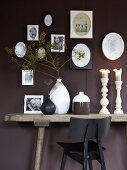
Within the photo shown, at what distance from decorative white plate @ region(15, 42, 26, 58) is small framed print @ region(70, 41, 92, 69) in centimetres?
54

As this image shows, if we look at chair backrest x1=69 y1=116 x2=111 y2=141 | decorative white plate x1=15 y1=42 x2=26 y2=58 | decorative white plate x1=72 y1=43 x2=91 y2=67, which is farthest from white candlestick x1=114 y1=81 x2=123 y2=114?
decorative white plate x1=15 y1=42 x2=26 y2=58

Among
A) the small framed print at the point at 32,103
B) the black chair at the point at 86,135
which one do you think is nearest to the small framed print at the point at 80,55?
the small framed print at the point at 32,103

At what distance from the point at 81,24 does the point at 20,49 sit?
0.75 m

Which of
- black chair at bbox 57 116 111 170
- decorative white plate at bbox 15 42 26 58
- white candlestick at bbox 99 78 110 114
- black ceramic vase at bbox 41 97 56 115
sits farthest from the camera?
decorative white plate at bbox 15 42 26 58

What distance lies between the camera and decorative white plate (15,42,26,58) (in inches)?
136

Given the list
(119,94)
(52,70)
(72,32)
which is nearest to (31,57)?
(52,70)

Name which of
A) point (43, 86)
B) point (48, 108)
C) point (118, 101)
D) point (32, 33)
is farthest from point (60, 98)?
point (32, 33)

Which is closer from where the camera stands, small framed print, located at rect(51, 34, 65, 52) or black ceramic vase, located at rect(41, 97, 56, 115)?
black ceramic vase, located at rect(41, 97, 56, 115)

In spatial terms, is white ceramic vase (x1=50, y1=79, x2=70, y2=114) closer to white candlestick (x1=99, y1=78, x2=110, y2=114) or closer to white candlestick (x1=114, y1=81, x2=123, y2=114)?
white candlestick (x1=99, y1=78, x2=110, y2=114)

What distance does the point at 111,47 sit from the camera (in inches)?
137

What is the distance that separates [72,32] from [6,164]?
1.68 metres

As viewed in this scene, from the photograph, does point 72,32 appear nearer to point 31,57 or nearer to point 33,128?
point 31,57

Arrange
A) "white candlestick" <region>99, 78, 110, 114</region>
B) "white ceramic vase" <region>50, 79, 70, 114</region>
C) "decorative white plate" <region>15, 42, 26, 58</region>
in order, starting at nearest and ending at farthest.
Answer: "white ceramic vase" <region>50, 79, 70, 114</region> → "white candlestick" <region>99, 78, 110, 114</region> → "decorative white plate" <region>15, 42, 26, 58</region>

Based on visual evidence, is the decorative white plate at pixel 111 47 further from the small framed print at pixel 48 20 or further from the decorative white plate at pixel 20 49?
the decorative white plate at pixel 20 49
